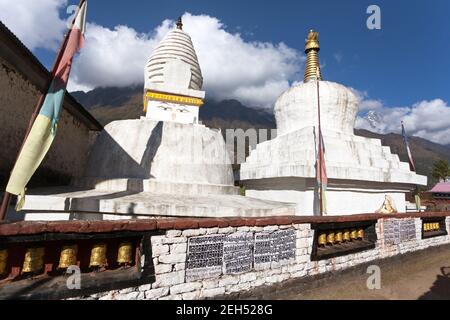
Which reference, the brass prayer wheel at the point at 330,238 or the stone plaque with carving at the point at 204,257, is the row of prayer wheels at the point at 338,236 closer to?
the brass prayer wheel at the point at 330,238

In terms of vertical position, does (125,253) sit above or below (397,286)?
above

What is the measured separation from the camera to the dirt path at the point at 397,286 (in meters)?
5.29

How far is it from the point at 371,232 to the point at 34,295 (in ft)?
22.6

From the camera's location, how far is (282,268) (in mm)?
5000

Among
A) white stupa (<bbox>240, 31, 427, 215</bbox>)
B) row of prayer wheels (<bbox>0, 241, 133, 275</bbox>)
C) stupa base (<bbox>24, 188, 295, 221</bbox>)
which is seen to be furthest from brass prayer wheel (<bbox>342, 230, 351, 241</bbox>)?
row of prayer wheels (<bbox>0, 241, 133, 275</bbox>)

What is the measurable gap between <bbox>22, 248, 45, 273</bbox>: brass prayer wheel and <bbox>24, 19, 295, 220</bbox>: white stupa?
3374mm

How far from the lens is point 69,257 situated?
10.9ft

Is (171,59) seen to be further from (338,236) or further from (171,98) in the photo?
(338,236)

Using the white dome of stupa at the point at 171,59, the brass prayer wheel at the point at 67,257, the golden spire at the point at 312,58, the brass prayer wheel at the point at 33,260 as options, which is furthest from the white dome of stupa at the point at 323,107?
the brass prayer wheel at the point at 33,260

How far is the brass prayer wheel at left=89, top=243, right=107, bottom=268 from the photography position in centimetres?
346

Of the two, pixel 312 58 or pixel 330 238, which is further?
pixel 312 58

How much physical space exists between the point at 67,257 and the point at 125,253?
26.0 inches

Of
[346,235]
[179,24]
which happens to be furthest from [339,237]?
[179,24]

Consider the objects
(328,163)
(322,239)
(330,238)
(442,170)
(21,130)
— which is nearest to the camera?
(322,239)
